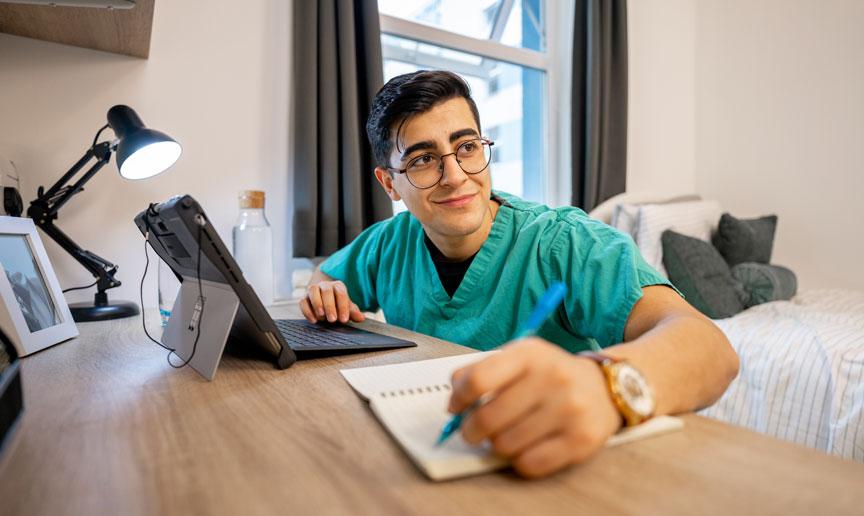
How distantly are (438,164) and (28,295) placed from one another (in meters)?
0.79

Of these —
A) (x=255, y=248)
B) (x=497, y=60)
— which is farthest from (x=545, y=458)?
(x=497, y=60)

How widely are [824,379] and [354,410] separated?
1521 millimetres

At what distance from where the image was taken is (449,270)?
1177 mm

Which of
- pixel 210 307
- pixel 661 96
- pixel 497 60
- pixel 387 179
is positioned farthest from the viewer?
pixel 661 96

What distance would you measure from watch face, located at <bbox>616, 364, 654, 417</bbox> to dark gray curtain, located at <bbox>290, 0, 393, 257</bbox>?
147cm

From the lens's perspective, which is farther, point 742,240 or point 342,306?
point 742,240

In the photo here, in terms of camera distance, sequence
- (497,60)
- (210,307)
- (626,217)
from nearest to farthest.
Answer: (210,307), (626,217), (497,60)

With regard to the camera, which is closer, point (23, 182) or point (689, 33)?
point (23, 182)

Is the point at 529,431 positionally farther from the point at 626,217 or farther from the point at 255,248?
the point at 626,217

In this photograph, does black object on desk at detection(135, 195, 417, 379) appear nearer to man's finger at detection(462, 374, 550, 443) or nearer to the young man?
the young man

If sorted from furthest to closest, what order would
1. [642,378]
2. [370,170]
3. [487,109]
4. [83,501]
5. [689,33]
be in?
1. [689,33]
2. [487,109]
3. [370,170]
4. [642,378]
5. [83,501]

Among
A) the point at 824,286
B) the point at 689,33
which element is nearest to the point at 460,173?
the point at 824,286

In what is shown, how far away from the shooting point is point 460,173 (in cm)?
109

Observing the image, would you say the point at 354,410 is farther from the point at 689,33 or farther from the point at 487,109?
the point at 689,33
